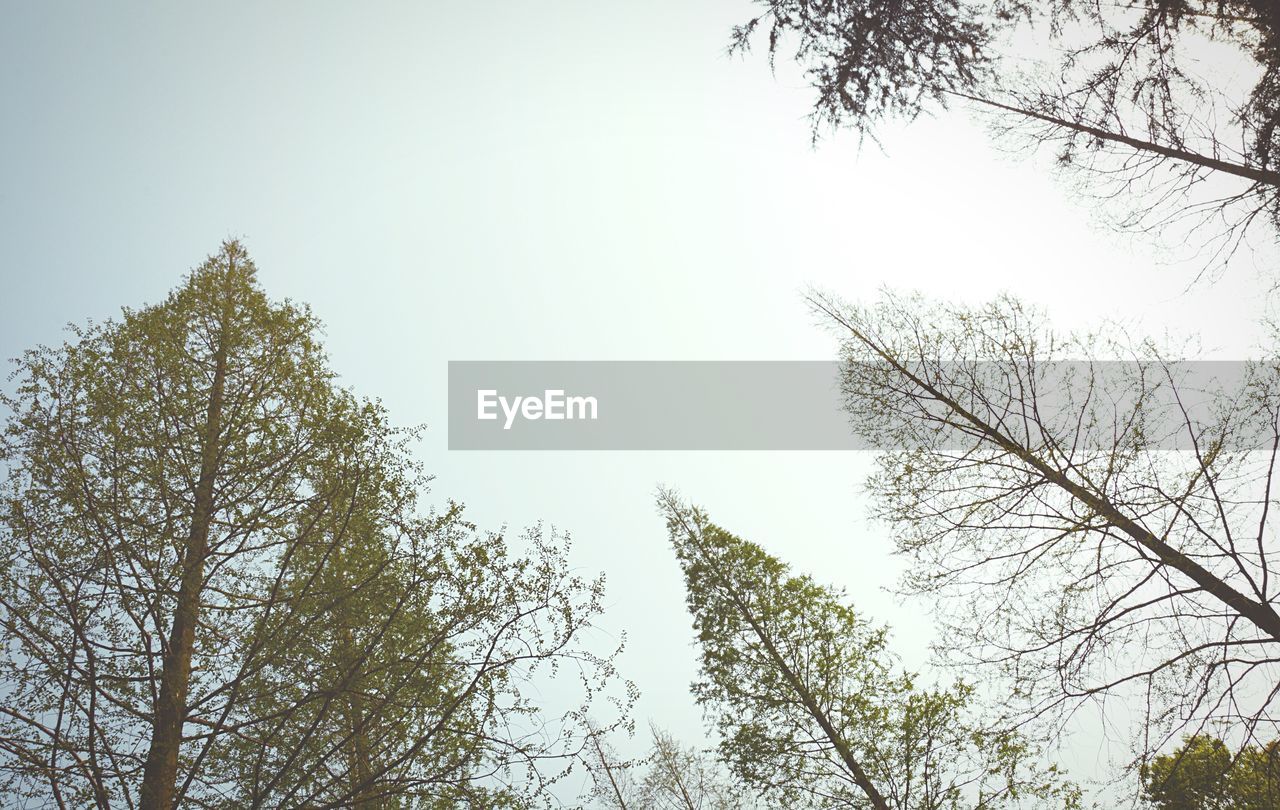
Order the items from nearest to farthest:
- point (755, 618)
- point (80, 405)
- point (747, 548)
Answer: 1. point (80, 405)
2. point (755, 618)
3. point (747, 548)

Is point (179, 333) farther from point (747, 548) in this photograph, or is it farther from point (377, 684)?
point (747, 548)

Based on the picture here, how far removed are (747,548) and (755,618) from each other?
1.32m

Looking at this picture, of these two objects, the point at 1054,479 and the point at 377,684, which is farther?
the point at 1054,479

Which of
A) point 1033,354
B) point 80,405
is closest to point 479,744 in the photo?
point 80,405

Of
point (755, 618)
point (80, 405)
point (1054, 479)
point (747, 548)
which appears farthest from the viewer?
point (747, 548)

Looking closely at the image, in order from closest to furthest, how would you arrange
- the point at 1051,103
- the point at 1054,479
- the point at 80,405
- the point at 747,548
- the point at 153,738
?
the point at 153,738
the point at 80,405
the point at 1054,479
the point at 1051,103
the point at 747,548

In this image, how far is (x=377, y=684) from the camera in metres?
4.20

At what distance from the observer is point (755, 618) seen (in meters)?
9.70

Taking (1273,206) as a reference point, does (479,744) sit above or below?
below

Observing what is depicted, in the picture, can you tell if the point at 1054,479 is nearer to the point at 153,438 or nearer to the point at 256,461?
the point at 256,461

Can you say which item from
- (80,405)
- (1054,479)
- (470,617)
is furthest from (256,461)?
(1054,479)

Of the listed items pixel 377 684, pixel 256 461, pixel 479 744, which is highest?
Result: pixel 256 461

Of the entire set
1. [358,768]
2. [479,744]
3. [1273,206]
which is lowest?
[358,768]

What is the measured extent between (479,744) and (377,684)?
3.36 feet
